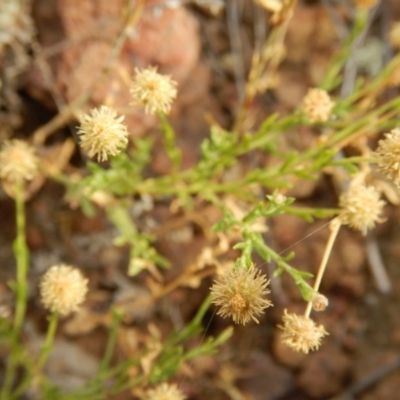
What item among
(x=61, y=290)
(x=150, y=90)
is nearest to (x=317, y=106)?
(x=150, y=90)

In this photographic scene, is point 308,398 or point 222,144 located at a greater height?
point 222,144

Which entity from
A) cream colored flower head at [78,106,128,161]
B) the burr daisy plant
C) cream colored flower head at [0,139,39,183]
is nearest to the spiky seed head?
the burr daisy plant

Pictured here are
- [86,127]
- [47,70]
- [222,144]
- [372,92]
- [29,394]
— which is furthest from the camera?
[29,394]

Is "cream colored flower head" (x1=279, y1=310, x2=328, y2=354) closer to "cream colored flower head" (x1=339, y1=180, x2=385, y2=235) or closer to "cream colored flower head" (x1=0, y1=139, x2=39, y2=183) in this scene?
"cream colored flower head" (x1=339, y1=180, x2=385, y2=235)

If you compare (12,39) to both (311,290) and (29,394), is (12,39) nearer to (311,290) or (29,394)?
(29,394)

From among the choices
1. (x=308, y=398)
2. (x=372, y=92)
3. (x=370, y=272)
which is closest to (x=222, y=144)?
(x=372, y=92)

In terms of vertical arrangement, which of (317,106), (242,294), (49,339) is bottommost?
(49,339)

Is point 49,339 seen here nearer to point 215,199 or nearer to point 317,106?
point 215,199
